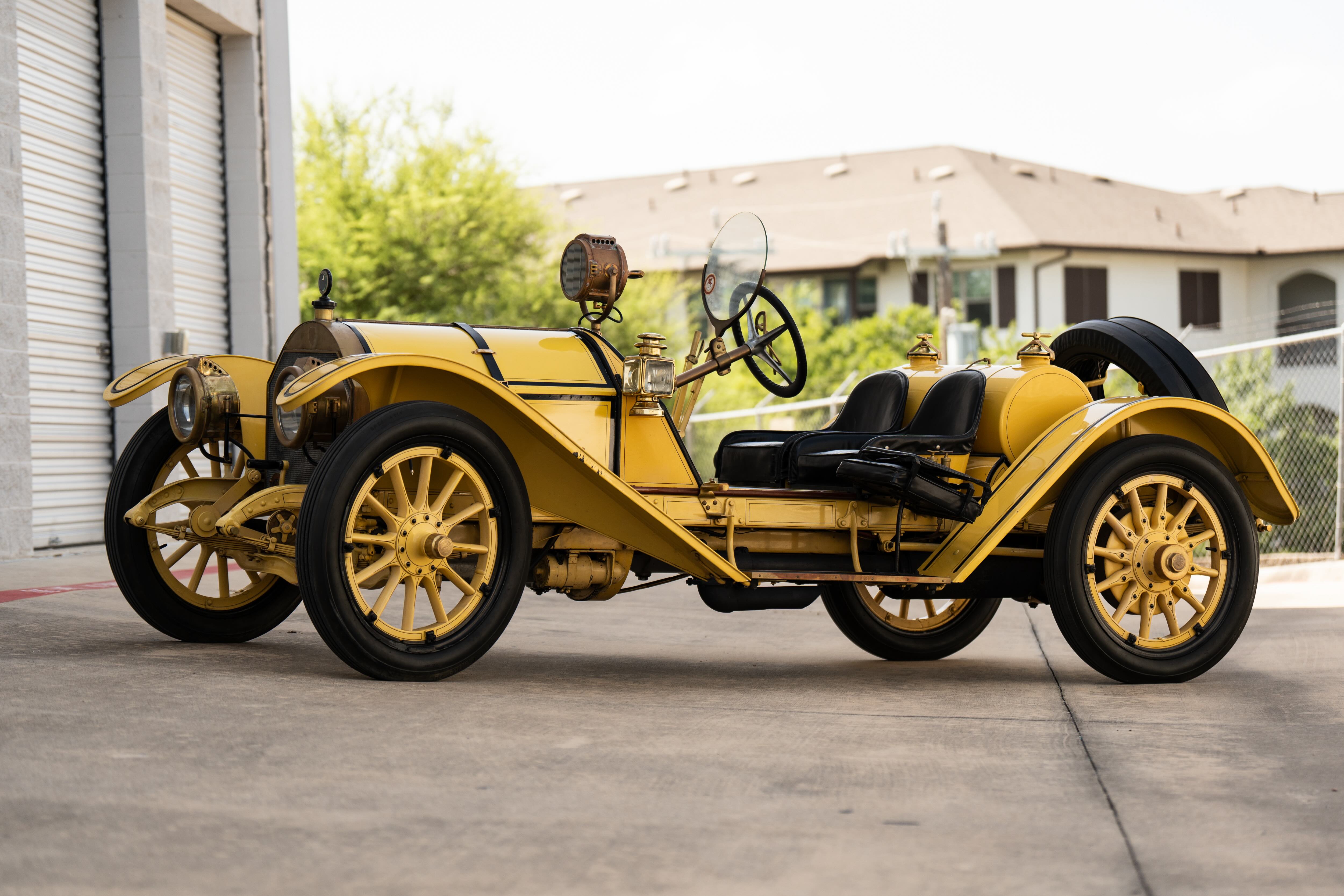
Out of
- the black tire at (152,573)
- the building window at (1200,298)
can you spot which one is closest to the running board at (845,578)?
the black tire at (152,573)

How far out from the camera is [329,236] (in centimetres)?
3156

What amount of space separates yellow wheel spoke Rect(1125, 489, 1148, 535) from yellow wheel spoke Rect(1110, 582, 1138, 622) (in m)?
0.21

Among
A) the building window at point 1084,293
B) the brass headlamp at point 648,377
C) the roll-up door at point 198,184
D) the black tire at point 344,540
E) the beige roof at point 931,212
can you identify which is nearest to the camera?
the black tire at point 344,540

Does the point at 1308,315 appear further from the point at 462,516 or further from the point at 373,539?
the point at 373,539

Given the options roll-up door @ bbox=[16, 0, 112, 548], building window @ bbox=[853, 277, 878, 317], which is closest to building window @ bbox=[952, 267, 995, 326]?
building window @ bbox=[853, 277, 878, 317]

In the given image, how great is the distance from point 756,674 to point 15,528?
6460 mm

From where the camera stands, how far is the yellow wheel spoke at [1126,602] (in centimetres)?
557

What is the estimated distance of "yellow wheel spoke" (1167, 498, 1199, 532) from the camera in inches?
222

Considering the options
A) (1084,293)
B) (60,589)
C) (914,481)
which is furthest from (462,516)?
(1084,293)

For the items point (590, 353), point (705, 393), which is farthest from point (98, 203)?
point (705, 393)

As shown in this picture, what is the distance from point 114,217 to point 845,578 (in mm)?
8630

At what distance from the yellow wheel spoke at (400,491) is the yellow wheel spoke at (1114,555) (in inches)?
103

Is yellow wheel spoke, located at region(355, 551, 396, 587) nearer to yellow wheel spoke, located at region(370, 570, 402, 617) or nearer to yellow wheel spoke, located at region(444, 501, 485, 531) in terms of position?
yellow wheel spoke, located at region(370, 570, 402, 617)

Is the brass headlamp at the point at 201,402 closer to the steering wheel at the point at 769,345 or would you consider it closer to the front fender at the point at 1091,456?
the steering wheel at the point at 769,345
